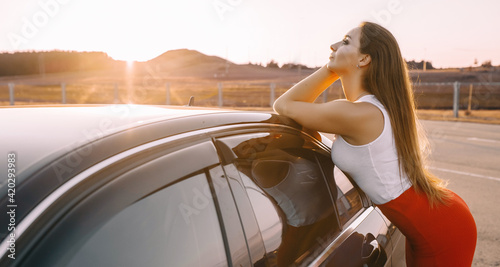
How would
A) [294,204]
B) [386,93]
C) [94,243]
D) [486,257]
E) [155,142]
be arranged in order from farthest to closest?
[486,257], [386,93], [294,204], [155,142], [94,243]

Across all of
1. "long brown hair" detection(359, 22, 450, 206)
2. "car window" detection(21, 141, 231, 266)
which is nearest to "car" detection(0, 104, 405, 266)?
"car window" detection(21, 141, 231, 266)

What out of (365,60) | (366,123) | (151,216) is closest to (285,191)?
(366,123)

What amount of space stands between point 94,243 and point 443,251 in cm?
→ 188

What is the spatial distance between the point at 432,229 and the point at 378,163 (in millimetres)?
427

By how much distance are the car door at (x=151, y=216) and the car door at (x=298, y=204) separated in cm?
10

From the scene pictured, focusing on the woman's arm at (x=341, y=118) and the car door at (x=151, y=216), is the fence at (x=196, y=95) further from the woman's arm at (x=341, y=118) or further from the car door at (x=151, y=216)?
the car door at (x=151, y=216)

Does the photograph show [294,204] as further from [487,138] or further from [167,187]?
[487,138]

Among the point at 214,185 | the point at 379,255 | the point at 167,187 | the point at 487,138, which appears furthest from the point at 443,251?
the point at 487,138

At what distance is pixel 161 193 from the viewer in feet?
3.83

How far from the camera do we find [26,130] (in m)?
1.32

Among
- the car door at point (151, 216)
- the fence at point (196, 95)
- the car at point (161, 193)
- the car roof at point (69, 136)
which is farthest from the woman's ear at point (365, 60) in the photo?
the car door at point (151, 216)

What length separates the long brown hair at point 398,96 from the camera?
7.59ft

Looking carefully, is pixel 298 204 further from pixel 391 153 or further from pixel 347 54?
pixel 347 54

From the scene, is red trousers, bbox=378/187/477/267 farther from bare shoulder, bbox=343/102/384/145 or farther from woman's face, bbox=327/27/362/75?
woman's face, bbox=327/27/362/75
